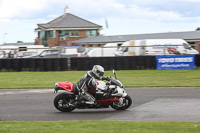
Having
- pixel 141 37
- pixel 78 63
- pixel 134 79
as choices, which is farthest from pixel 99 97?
pixel 141 37

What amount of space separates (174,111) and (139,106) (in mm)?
Answer: 1323

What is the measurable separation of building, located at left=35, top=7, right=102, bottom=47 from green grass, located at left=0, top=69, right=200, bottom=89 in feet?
115

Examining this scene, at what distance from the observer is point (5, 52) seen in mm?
24609

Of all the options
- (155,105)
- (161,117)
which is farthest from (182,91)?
(161,117)

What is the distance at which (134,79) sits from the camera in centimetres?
1872

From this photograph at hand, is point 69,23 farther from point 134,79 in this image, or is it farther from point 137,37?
point 134,79

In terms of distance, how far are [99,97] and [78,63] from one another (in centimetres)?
1364

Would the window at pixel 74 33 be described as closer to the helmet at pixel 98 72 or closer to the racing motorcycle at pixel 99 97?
the racing motorcycle at pixel 99 97

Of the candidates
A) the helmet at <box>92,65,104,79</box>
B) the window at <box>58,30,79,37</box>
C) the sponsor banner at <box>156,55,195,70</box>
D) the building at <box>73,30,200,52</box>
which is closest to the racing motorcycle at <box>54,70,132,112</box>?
the helmet at <box>92,65,104,79</box>

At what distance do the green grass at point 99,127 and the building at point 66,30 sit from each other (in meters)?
49.8

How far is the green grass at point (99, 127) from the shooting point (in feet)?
21.8

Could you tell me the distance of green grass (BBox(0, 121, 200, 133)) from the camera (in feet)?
21.8

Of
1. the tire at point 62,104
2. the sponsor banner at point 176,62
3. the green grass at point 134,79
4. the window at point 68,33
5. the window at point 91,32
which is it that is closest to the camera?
the tire at point 62,104

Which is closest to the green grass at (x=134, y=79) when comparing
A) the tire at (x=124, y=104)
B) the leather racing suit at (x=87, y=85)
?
the tire at (x=124, y=104)
